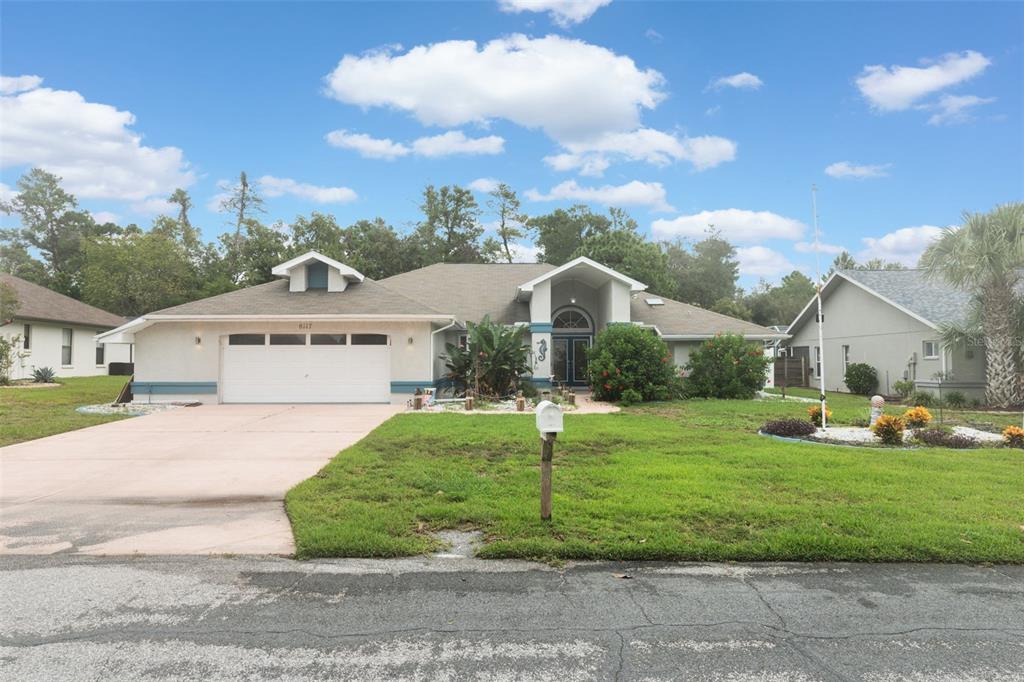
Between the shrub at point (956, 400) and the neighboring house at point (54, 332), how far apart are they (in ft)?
106

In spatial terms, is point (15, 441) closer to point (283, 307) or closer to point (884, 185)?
point (283, 307)

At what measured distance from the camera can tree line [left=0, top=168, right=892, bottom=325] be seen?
3638 cm

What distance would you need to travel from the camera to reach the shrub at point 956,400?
54.8 ft

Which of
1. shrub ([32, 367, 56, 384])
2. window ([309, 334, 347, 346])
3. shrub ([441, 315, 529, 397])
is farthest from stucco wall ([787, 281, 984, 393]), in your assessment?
shrub ([32, 367, 56, 384])

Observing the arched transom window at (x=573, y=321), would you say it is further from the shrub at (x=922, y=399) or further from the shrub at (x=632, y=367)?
the shrub at (x=922, y=399)

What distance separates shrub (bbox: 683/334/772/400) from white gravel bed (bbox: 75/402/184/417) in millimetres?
15930

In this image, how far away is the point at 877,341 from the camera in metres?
21.4

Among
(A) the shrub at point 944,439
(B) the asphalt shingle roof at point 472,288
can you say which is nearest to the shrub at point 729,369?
(B) the asphalt shingle roof at point 472,288

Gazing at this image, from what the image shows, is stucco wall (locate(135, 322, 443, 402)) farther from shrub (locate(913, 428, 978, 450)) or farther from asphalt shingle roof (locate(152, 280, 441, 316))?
shrub (locate(913, 428, 978, 450))

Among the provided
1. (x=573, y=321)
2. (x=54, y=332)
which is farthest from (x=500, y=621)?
(x=54, y=332)

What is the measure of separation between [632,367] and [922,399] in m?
9.96

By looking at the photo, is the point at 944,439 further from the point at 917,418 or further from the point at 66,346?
the point at 66,346

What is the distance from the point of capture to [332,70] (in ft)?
51.0

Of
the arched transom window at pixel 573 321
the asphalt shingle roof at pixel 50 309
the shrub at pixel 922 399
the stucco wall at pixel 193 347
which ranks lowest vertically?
the shrub at pixel 922 399
